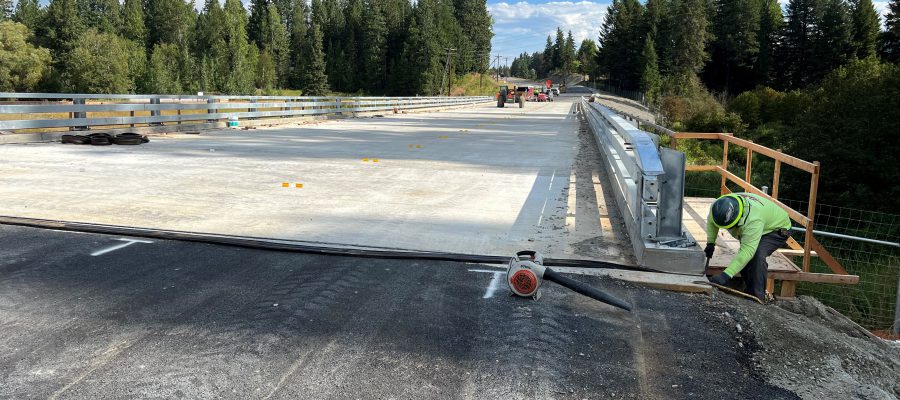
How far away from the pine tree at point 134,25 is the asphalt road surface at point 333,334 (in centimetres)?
12105

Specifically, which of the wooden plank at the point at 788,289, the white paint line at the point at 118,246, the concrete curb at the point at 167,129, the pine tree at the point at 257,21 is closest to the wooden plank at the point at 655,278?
the wooden plank at the point at 788,289

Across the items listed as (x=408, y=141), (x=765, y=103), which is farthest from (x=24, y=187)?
(x=765, y=103)

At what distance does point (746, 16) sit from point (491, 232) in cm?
11066

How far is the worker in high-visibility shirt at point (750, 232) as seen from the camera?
18.1 ft

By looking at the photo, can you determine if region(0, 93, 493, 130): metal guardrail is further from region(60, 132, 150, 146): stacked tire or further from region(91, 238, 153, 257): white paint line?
region(91, 238, 153, 257): white paint line

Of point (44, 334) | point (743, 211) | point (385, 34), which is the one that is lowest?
point (44, 334)

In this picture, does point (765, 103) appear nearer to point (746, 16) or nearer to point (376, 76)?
point (746, 16)

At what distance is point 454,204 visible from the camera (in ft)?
28.1

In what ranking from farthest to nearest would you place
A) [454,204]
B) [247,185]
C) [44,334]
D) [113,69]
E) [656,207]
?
1. [113,69]
2. [247,185]
3. [454,204]
4. [656,207]
5. [44,334]

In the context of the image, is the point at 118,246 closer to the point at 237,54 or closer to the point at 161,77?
the point at 161,77

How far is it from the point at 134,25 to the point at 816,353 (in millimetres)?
125503

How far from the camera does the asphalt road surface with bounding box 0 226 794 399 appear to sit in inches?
135

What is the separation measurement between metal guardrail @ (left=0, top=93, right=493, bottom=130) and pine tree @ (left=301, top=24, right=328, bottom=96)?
292 ft

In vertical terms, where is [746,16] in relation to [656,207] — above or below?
above
